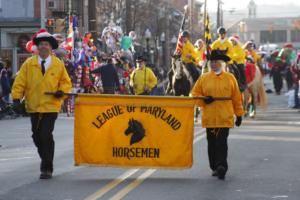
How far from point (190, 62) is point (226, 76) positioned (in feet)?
42.3

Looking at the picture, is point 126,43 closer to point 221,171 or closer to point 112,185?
point 221,171

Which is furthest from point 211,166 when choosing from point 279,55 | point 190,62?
point 279,55

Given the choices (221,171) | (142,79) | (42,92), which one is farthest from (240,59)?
(42,92)

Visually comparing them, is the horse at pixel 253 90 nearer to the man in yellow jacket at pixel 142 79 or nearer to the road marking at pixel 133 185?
the man in yellow jacket at pixel 142 79

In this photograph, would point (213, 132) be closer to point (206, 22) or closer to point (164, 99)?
point (164, 99)

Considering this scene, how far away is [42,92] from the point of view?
12.6 meters

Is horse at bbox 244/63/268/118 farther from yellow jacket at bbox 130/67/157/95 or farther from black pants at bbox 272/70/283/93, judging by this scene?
black pants at bbox 272/70/283/93

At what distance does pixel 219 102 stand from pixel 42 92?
2427 millimetres

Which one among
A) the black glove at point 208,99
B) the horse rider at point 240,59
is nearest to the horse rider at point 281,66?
the horse rider at point 240,59

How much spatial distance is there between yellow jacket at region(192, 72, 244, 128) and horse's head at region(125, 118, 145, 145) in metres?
0.87

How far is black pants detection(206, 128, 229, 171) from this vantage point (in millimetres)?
12469

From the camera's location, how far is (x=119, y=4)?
178 feet

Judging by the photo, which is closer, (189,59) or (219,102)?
(219,102)

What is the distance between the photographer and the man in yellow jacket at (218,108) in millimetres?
12477
